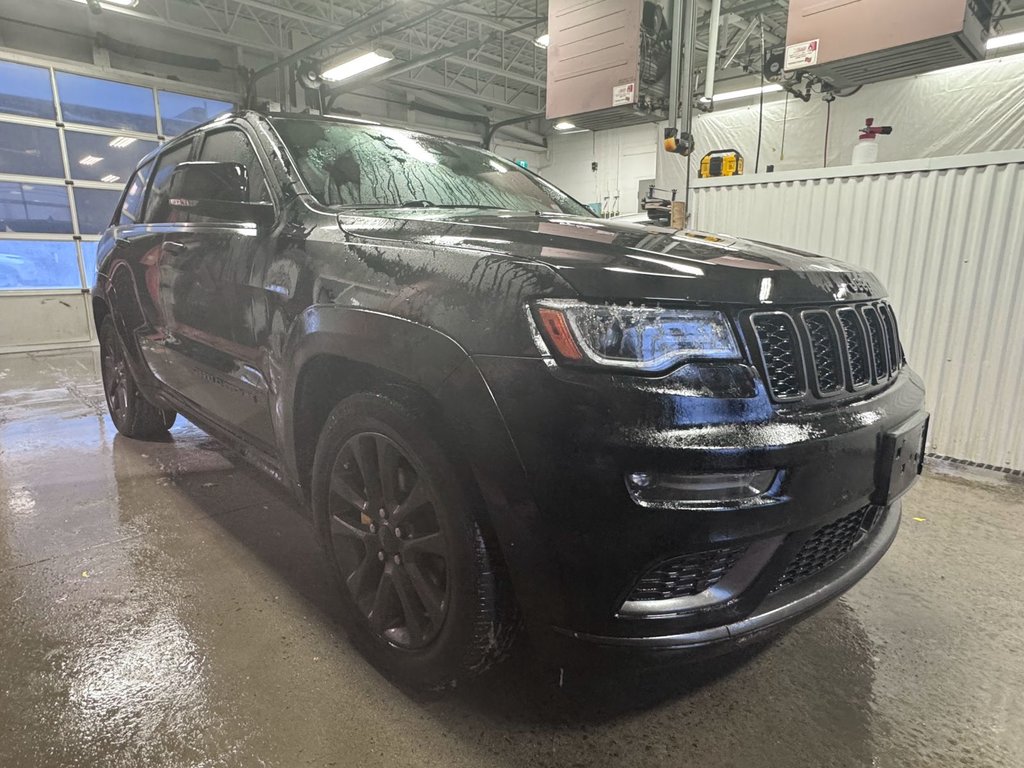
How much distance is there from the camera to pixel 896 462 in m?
1.39

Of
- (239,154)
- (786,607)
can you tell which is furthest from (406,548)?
(239,154)

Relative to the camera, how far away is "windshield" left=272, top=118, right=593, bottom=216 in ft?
6.75

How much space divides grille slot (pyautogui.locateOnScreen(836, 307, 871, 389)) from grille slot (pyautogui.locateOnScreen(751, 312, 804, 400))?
23 cm

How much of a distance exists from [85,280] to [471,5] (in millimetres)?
7525

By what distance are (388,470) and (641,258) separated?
807 millimetres

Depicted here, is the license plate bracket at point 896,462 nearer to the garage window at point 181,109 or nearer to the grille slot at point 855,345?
the grille slot at point 855,345

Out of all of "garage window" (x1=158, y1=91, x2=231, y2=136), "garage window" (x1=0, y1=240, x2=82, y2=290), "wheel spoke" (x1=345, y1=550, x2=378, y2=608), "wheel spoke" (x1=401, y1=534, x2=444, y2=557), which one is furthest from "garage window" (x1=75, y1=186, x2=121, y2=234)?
"wheel spoke" (x1=401, y1=534, x2=444, y2=557)

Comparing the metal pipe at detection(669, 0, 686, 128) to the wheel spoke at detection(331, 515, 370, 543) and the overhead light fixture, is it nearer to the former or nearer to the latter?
the wheel spoke at detection(331, 515, 370, 543)

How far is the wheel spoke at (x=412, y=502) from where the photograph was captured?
1429 millimetres

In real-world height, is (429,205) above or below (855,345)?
above

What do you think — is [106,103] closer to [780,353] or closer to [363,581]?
[363,581]

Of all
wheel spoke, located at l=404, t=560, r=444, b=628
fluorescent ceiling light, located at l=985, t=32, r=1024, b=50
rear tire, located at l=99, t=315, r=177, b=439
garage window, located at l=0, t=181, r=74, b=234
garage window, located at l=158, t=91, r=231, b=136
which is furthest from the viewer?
garage window, located at l=158, t=91, r=231, b=136

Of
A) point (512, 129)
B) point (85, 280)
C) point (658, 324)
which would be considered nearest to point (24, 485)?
point (658, 324)

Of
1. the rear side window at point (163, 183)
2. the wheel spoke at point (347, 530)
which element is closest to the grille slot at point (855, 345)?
the wheel spoke at point (347, 530)
